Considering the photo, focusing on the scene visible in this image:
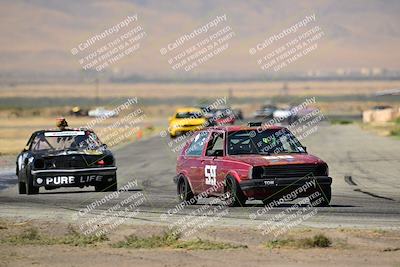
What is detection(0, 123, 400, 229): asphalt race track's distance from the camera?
15.2 metres

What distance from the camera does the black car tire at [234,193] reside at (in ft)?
53.4

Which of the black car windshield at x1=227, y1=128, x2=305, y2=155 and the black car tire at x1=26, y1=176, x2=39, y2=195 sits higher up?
the black car windshield at x1=227, y1=128, x2=305, y2=155

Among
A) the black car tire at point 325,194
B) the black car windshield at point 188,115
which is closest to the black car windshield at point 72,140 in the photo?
the black car tire at point 325,194

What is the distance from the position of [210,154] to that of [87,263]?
637 centimetres

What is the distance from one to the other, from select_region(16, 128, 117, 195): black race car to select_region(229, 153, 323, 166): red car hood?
4.76 metres

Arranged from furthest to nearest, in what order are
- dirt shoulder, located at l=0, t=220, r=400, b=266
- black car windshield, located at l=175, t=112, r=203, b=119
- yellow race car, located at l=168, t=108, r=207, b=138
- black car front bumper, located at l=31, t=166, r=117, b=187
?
black car windshield, located at l=175, t=112, r=203, b=119 → yellow race car, located at l=168, t=108, r=207, b=138 → black car front bumper, located at l=31, t=166, r=117, b=187 → dirt shoulder, located at l=0, t=220, r=400, b=266

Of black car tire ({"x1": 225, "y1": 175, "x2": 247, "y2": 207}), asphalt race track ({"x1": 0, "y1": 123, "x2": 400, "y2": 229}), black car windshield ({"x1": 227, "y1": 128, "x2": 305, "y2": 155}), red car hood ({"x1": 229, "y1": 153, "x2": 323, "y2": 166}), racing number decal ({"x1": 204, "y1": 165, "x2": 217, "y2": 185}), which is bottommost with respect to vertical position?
asphalt race track ({"x1": 0, "y1": 123, "x2": 400, "y2": 229})

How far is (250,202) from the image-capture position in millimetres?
17703

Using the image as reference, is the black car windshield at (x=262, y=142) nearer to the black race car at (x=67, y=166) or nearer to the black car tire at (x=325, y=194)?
the black car tire at (x=325, y=194)

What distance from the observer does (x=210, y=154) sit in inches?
685

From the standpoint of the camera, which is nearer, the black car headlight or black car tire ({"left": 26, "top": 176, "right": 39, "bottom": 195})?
the black car headlight

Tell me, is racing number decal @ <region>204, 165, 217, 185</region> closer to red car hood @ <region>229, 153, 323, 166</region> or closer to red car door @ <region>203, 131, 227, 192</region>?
red car door @ <region>203, 131, 227, 192</region>

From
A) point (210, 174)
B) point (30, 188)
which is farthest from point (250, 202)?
point (30, 188)

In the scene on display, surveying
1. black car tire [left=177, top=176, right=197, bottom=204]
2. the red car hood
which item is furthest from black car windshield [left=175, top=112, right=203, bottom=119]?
the red car hood
